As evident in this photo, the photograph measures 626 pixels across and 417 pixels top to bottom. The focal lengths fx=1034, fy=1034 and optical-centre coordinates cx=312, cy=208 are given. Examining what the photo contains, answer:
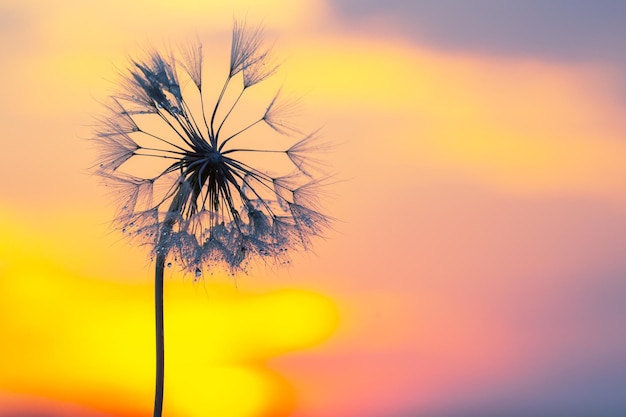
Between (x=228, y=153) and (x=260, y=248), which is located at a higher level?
(x=228, y=153)

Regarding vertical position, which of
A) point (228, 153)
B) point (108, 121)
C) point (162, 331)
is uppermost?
point (108, 121)

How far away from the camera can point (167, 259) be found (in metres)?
12.5

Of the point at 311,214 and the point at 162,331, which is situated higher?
the point at 311,214

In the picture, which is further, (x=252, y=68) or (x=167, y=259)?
(x=252, y=68)

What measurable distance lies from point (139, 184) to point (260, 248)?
175 cm

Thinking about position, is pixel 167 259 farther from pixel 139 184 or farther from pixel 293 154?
pixel 293 154

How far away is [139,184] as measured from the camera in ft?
42.9

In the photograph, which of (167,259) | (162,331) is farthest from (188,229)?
Answer: (162,331)

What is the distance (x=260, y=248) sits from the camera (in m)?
12.9

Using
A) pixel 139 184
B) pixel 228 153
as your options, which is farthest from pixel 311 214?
pixel 139 184

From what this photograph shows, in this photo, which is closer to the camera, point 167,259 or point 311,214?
point 167,259

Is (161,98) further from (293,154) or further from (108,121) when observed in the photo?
(293,154)

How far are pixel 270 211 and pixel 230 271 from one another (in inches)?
37.6

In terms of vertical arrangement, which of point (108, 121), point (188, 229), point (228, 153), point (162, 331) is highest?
point (108, 121)
